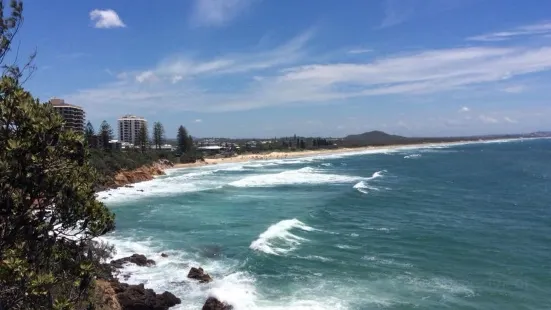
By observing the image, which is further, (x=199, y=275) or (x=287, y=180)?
(x=287, y=180)

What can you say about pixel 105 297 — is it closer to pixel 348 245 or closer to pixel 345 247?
pixel 345 247

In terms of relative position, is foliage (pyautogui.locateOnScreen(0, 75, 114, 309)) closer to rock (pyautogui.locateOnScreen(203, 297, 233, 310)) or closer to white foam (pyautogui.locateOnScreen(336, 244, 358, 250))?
rock (pyautogui.locateOnScreen(203, 297, 233, 310))

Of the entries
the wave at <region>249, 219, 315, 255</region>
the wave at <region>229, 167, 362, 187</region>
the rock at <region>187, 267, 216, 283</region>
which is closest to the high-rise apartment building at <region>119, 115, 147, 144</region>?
the wave at <region>229, 167, 362, 187</region>

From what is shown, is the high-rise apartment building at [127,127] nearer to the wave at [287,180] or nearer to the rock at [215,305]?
the wave at [287,180]

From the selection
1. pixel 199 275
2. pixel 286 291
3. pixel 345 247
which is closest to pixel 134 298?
pixel 199 275

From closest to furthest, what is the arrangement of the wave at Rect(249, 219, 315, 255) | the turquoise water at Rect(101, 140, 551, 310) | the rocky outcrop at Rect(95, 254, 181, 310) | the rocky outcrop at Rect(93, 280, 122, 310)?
1. the rocky outcrop at Rect(93, 280, 122, 310)
2. the rocky outcrop at Rect(95, 254, 181, 310)
3. the turquoise water at Rect(101, 140, 551, 310)
4. the wave at Rect(249, 219, 315, 255)
